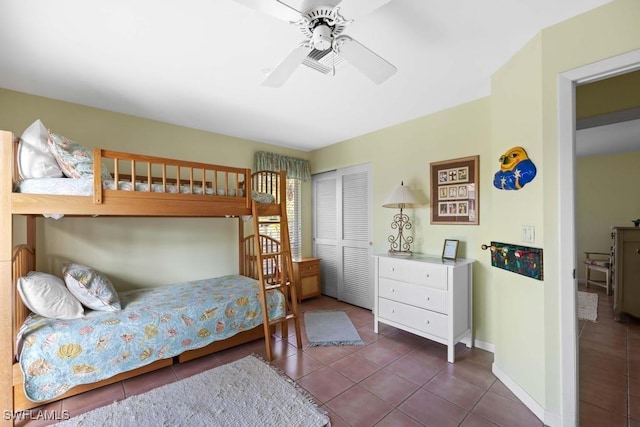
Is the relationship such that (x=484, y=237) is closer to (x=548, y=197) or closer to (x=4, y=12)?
(x=548, y=197)

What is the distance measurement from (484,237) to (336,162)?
2352 mm

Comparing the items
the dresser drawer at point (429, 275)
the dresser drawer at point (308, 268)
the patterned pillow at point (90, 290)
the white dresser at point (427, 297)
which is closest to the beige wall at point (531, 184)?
the white dresser at point (427, 297)

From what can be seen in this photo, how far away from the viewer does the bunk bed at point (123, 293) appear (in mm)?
1707

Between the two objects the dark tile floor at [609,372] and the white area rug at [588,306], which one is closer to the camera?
the dark tile floor at [609,372]

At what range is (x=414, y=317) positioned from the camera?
8.92 feet

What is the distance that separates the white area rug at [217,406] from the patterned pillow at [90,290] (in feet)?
2.53

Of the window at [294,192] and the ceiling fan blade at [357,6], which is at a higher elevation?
the ceiling fan blade at [357,6]

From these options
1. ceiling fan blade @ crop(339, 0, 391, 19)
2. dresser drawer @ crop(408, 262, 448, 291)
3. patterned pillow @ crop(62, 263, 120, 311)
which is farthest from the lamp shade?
patterned pillow @ crop(62, 263, 120, 311)

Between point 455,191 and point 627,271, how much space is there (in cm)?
241

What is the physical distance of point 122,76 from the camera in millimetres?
2201

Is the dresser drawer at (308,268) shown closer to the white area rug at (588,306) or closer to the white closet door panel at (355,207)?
the white closet door panel at (355,207)

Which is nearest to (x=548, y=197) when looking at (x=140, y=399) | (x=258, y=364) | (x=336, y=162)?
(x=258, y=364)

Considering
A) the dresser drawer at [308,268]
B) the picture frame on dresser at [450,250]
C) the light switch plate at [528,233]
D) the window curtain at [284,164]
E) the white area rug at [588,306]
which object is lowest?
the white area rug at [588,306]

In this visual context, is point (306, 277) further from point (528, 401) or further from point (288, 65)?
point (288, 65)
